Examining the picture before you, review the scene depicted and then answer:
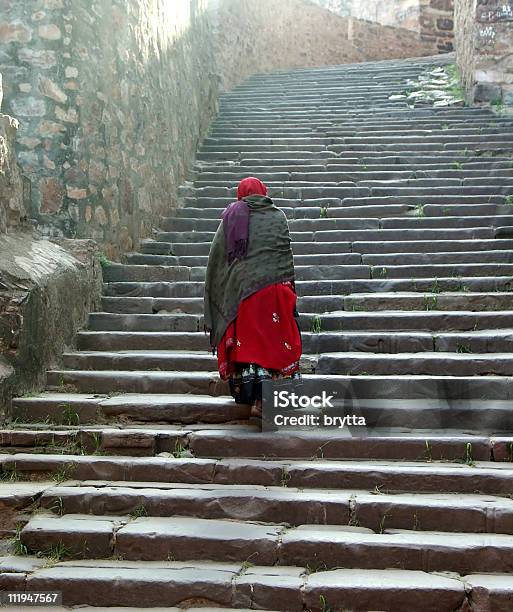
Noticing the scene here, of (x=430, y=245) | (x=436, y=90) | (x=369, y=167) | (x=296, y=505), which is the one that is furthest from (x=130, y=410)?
(x=436, y=90)

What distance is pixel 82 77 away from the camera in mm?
5957

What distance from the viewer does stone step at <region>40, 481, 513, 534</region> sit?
328 cm

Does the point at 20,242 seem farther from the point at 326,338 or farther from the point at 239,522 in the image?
the point at 239,522

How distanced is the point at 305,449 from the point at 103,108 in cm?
361

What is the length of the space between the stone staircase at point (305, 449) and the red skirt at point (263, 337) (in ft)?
1.14

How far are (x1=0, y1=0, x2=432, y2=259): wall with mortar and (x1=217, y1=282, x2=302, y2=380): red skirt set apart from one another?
2.32 metres

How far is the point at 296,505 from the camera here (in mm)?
3379

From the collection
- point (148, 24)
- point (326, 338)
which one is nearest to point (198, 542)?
point (326, 338)

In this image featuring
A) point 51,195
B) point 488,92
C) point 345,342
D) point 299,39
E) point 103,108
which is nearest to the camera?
point 345,342

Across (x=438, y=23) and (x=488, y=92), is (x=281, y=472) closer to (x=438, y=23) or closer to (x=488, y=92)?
(x=488, y=92)

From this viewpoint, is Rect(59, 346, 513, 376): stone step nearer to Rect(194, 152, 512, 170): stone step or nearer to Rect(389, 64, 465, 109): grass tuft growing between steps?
Rect(194, 152, 512, 170): stone step

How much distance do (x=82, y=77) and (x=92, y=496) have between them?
3.59 meters

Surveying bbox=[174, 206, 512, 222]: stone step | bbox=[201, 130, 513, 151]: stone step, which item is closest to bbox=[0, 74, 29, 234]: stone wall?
bbox=[174, 206, 512, 222]: stone step

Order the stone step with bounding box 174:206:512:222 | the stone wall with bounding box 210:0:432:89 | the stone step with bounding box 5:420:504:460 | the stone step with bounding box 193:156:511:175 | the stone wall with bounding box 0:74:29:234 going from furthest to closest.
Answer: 1. the stone wall with bounding box 210:0:432:89
2. the stone step with bounding box 193:156:511:175
3. the stone step with bounding box 174:206:512:222
4. the stone wall with bounding box 0:74:29:234
5. the stone step with bounding box 5:420:504:460
